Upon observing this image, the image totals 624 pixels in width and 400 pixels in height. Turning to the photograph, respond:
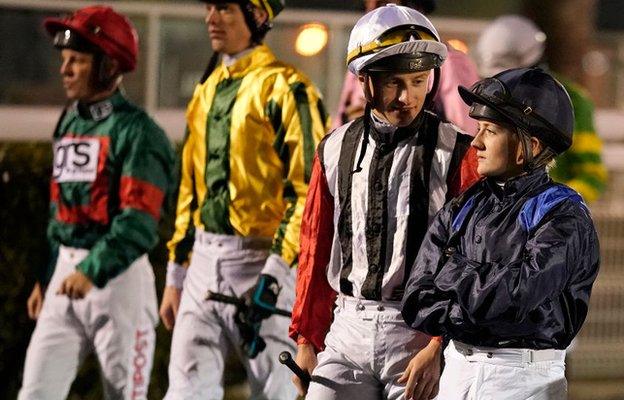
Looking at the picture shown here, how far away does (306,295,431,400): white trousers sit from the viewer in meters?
5.19

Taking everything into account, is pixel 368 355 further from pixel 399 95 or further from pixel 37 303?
pixel 37 303

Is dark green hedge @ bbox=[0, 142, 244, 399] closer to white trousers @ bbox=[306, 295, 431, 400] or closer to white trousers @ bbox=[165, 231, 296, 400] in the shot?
white trousers @ bbox=[165, 231, 296, 400]

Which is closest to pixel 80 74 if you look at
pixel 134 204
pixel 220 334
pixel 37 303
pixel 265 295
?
pixel 134 204

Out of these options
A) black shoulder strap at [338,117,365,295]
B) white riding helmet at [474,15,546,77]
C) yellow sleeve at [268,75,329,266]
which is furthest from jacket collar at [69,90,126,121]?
black shoulder strap at [338,117,365,295]

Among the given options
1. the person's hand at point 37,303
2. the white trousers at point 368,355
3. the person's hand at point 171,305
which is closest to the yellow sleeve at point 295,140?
the person's hand at point 171,305

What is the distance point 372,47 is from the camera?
17.3 feet

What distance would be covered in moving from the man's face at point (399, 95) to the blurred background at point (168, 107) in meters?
2.54

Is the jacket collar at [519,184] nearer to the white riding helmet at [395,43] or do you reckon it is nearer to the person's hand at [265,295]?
the white riding helmet at [395,43]

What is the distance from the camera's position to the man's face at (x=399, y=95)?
529 centimetres

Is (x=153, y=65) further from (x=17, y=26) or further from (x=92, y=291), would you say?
(x=92, y=291)

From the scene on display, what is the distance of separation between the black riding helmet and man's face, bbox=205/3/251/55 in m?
1.91

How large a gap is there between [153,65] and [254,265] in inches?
183

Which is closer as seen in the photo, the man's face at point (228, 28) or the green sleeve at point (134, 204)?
the man's face at point (228, 28)

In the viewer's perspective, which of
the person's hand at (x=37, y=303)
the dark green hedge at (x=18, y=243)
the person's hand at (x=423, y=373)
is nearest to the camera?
the person's hand at (x=423, y=373)
